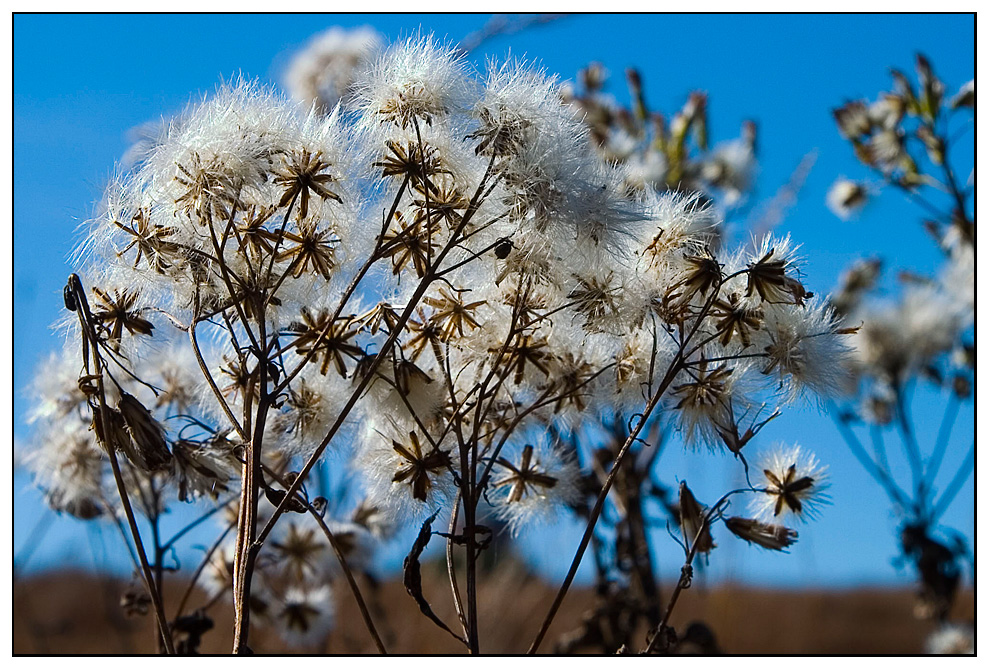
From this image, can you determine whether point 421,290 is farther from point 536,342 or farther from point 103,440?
point 103,440

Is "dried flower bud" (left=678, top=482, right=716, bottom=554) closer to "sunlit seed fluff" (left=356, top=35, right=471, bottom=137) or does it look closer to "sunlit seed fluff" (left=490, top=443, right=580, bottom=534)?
"sunlit seed fluff" (left=490, top=443, right=580, bottom=534)

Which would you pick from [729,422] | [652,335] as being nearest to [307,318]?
[652,335]

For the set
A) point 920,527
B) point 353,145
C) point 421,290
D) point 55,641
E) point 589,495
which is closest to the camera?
point 421,290

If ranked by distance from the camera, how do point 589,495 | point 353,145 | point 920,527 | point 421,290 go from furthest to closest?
point 920,527, point 589,495, point 353,145, point 421,290

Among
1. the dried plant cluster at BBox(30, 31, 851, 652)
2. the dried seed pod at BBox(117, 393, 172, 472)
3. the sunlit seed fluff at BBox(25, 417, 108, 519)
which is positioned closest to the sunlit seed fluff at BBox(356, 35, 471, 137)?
the dried plant cluster at BBox(30, 31, 851, 652)

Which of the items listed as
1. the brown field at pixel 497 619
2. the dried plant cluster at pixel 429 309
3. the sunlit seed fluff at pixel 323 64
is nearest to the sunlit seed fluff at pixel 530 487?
the dried plant cluster at pixel 429 309

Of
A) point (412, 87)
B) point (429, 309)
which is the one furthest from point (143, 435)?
point (412, 87)

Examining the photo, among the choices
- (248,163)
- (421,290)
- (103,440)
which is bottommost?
(103,440)
